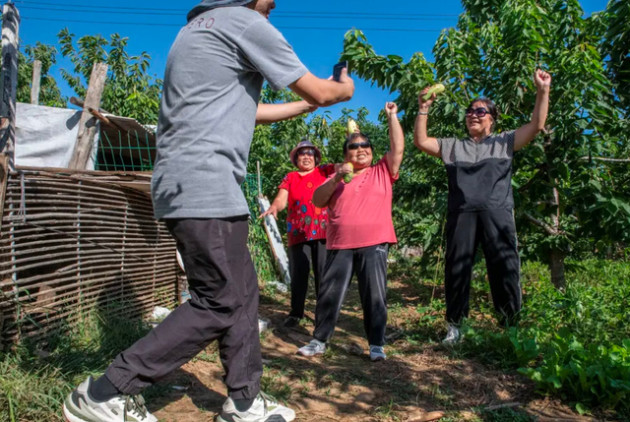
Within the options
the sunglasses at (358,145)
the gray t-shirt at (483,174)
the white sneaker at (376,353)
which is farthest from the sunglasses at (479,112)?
the white sneaker at (376,353)

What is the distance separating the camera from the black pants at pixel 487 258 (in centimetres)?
371

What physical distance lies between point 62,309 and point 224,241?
1573 millimetres

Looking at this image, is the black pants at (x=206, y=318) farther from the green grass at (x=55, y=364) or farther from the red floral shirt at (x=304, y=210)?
the red floral shirt at (x=304, y=210)

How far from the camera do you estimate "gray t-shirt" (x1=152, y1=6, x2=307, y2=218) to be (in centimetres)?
195

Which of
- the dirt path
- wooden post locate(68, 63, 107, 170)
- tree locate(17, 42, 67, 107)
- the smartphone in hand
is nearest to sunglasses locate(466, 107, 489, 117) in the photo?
the dirt path

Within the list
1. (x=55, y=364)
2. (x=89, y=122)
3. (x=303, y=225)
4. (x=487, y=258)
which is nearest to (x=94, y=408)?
(x=55, y=364)

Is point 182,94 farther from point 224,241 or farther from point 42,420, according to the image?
point 42,420

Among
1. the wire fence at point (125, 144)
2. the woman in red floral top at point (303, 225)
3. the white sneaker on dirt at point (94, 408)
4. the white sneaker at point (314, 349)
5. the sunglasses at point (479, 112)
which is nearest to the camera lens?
the white sneaker on dirt at point (94, 408)

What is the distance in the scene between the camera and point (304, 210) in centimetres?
476

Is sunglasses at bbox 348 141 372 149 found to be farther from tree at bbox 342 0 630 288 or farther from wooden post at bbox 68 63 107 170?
wooden post at bbox 68 63 107 170

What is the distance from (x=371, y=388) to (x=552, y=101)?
3174 millimetres

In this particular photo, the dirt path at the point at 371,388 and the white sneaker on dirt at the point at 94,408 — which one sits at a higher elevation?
the white sneaker on dirt at the point at 94,408

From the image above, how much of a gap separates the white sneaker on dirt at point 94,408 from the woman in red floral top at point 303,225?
2.75 meters

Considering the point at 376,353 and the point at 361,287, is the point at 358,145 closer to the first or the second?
the point at 361,287
